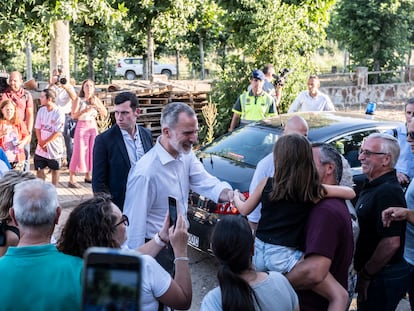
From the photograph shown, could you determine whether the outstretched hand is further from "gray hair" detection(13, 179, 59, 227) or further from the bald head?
the bald head

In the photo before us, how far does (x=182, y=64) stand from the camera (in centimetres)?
4862

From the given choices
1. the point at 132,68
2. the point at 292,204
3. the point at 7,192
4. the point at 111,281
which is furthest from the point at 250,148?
the point at 132,68

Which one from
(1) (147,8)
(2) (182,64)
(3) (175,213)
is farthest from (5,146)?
(2) (182,64)

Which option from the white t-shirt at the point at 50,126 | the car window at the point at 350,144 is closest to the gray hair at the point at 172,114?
the car window at the point at 350,144

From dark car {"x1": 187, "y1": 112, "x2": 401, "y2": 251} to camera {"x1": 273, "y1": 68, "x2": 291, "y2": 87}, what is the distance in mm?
4396

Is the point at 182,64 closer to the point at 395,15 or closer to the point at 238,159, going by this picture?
the point at 395,15

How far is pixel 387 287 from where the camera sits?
3.56m

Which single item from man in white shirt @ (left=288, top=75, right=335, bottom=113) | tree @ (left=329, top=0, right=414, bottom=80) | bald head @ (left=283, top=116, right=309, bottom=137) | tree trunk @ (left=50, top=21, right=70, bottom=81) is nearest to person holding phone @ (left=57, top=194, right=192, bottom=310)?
bald head @ (left=283, top=116, right=309, bottom=137)

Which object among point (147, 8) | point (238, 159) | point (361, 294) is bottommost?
point (361, 294)

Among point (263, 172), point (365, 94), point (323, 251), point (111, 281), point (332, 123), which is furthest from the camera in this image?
point (365, 94)

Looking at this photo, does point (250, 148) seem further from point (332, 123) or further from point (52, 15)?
point (52, 15)

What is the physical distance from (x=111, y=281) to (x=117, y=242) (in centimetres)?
153

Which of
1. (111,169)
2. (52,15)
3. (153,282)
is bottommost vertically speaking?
(153,282)

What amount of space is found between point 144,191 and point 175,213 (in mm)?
818
